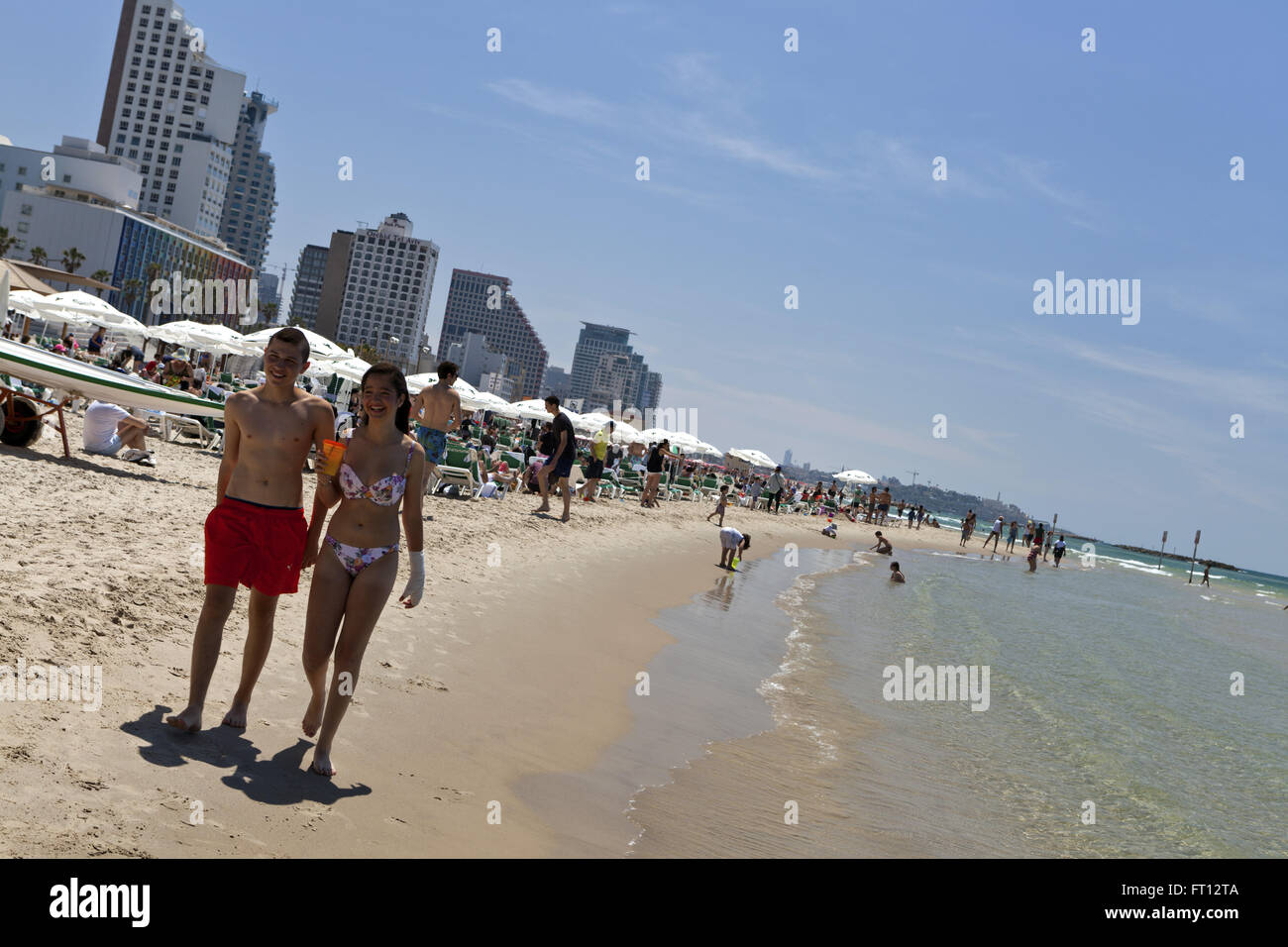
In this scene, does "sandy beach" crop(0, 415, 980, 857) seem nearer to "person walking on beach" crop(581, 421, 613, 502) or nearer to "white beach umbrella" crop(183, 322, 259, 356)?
"person walking on beach" crop(581, 421, 613, 502)

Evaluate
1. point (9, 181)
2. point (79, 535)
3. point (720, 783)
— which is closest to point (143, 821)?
point (720, 783)

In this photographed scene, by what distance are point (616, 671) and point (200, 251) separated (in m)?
130

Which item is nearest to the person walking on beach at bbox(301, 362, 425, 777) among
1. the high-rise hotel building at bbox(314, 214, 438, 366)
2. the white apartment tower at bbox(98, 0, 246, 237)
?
the white apartment tower at bbox(98, 0, 246, 237)

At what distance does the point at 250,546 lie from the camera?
3.78 metres

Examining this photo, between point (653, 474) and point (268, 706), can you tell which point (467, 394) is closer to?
point (653, 474)

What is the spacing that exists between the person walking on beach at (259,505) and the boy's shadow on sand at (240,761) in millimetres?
94

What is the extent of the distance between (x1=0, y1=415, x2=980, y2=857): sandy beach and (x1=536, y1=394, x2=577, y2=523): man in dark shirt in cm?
390

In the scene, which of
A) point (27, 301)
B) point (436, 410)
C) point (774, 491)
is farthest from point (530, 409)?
point (436, 410)

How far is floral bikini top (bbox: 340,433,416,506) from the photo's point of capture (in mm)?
3787

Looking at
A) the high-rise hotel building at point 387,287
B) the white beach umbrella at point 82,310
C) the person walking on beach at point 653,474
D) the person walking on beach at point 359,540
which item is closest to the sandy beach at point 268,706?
the person walking on beach at point 359,540

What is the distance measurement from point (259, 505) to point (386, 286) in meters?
191
